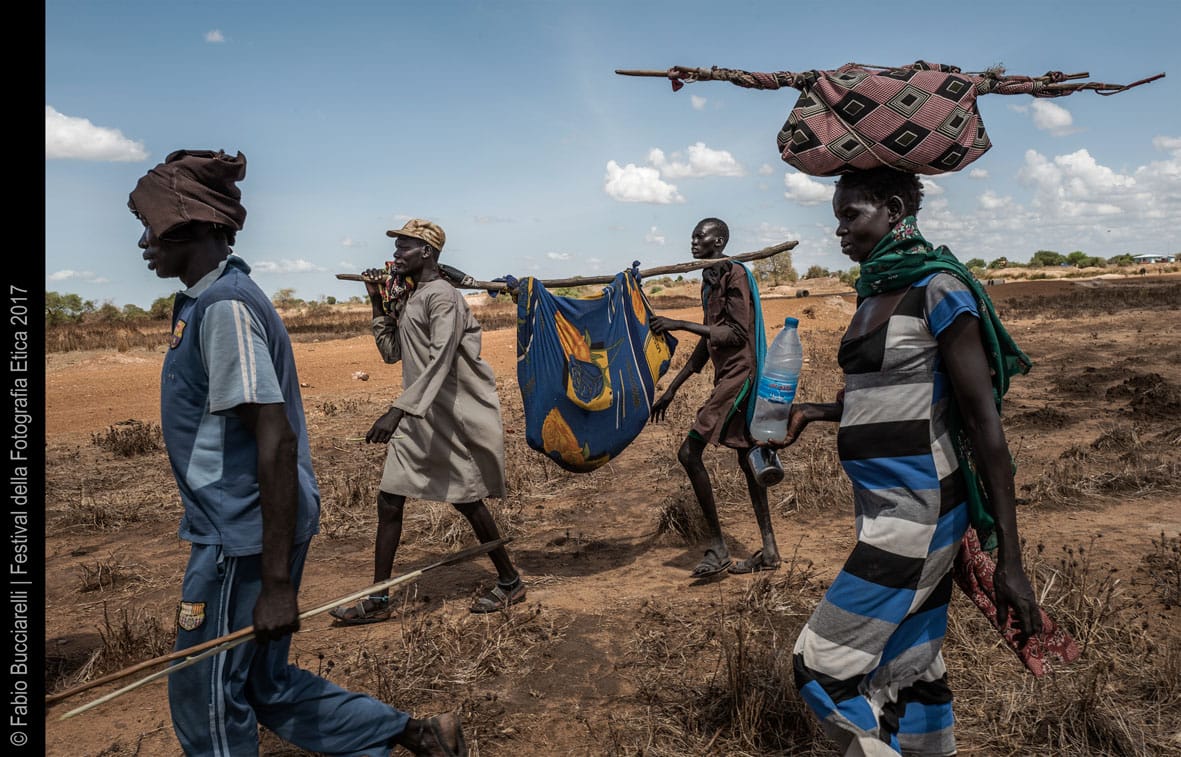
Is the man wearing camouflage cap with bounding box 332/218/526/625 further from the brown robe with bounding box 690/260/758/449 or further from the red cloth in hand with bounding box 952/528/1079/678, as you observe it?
the red cloth in hand with bounding box 952/528/1079/678

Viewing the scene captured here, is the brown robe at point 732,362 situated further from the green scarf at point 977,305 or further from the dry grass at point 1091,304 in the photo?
the dry grass at point 1091,304

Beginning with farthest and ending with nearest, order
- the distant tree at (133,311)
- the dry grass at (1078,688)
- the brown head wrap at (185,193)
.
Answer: the distant tree at (133,311) < the dry grass at (1078,688) < the brown head wrap at (185,193)

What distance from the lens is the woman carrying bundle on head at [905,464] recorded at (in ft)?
6.40

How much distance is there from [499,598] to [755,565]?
1522mm

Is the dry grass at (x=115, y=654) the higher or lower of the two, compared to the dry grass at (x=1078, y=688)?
lower

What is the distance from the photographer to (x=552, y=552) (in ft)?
18.0

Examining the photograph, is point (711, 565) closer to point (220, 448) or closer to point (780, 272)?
point (220, 448)

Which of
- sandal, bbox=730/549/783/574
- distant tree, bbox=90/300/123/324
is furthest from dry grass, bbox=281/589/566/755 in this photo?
distant tree, bbox=90/300/123/324

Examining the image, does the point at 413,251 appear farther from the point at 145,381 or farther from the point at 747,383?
the point at 145,381

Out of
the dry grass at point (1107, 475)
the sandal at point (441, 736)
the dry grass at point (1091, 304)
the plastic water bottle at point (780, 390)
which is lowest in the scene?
the sandal at point (441, 736)

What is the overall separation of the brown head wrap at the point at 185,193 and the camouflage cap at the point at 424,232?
199 centimetres

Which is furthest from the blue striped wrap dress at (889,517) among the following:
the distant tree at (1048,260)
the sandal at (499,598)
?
the distant tree at (1048,260)

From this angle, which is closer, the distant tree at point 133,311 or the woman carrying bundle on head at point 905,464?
Answer: the woman carrying bundle on head at point 905,464
